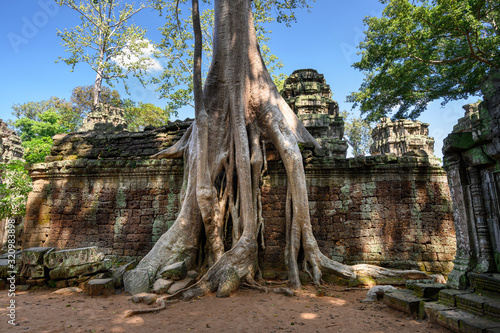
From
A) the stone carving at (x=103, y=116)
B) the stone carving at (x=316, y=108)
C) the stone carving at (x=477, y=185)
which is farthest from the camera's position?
the stone carving at (x=103, y=116)

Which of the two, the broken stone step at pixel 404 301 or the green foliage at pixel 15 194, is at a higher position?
the green foliage at pixel 15 194

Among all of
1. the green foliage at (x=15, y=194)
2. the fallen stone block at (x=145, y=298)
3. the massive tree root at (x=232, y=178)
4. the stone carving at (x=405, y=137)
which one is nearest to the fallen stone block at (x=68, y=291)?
the massive tree root at (x=232, y=178)

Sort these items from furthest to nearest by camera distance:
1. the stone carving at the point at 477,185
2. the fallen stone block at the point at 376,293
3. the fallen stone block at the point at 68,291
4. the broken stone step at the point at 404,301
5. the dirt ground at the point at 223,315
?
the fallen stone block at the point at 68,291 → the fallen stone block at the point at 376,293 → the broken stone step at the point at 404,301 → the stone carving at the point at 477,185 → the dirt ground at the point at 223,315

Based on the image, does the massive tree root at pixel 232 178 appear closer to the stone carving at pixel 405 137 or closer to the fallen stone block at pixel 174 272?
the fallen stone block at pixel 174 272

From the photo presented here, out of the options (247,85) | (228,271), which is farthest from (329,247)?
(247,85)

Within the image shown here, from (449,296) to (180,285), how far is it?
131 inches

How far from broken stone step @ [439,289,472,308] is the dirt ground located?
30 cm

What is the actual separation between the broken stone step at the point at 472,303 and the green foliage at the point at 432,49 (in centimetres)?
757

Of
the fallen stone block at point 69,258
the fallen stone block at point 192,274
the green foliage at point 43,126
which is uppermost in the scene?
the green foliage at point 43,126

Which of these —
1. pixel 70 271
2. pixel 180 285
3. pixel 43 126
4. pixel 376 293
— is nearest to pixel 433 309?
pixel 376 293

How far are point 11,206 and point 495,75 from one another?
33.8 feet

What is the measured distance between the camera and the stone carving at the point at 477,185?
3.03 metres

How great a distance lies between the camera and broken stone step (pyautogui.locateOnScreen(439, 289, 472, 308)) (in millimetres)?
2934

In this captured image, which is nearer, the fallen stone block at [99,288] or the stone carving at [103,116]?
the fallen stone block at [99,288]
